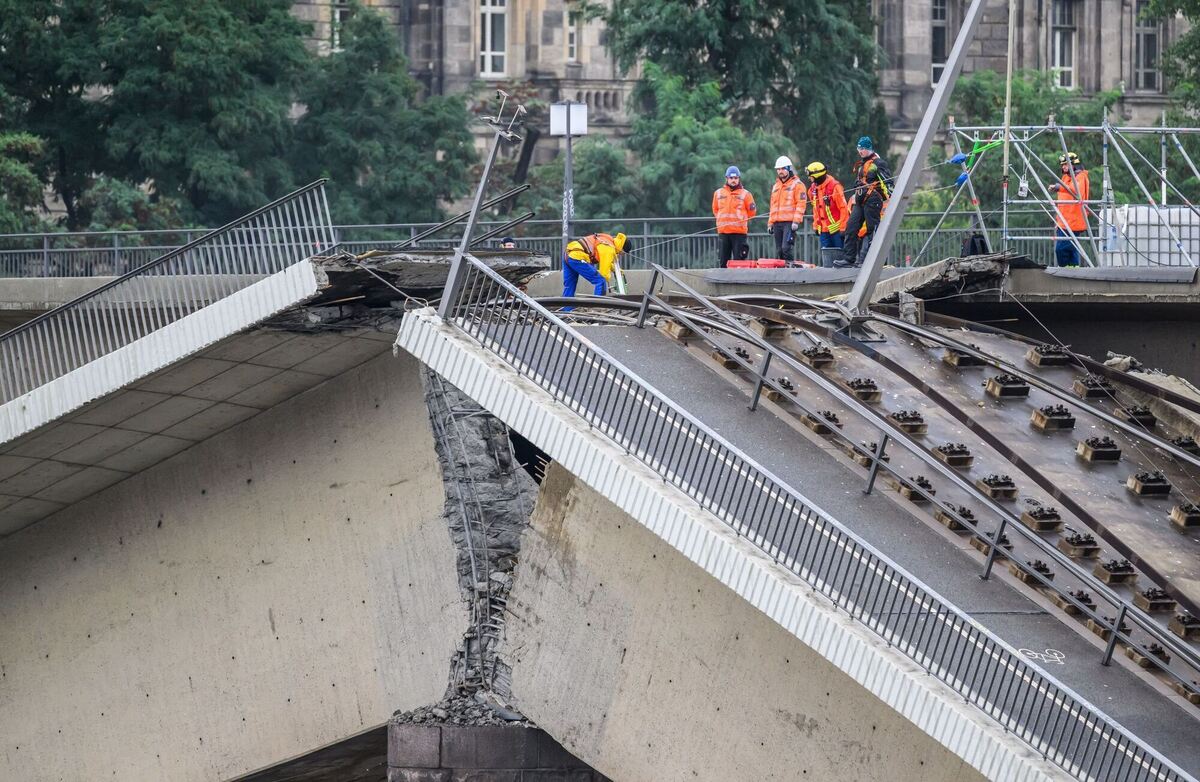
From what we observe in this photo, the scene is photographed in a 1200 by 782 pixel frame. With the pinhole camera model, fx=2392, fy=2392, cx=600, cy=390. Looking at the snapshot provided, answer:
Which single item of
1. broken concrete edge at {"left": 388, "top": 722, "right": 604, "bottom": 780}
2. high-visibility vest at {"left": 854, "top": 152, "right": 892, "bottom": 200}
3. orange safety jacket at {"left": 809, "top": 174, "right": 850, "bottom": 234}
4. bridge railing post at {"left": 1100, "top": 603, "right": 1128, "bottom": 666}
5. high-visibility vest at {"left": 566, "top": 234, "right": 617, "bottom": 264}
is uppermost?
high-visibility vest at {"left": 854, "top": 152, "right": 892, "bottom": 200}

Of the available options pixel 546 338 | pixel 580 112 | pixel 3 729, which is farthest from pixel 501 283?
pixel 580 112

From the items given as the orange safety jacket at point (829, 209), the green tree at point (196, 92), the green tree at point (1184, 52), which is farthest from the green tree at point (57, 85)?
the orange safety jacket at point (829, 209)

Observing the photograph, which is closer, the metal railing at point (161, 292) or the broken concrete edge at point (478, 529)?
the metal railing at point (161, 292)

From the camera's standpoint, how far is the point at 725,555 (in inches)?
669

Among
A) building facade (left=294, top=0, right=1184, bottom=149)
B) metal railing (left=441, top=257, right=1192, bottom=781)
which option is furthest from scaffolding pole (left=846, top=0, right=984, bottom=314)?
building facade (left=294, top=0, right=1184, bottom=149)

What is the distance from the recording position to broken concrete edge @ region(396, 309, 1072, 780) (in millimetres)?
15633

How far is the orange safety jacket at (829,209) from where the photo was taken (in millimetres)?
27844

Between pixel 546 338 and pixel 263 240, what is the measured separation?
389 cm

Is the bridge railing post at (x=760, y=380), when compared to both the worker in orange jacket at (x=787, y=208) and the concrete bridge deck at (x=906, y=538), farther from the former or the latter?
the worker in orange jacket at (x=787, y=208)

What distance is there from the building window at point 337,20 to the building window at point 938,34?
15.1 m

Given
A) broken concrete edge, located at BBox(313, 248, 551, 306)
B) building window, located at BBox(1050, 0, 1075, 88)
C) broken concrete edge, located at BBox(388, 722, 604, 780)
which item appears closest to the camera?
broken concrete edge, located at BBox(313, 248, 551, 306)

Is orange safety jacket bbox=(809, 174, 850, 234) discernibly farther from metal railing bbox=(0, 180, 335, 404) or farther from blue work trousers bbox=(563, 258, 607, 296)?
metal railing bbox=(0, 180, 335, 404)

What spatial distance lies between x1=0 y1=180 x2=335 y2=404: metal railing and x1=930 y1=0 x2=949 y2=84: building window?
4101 cm

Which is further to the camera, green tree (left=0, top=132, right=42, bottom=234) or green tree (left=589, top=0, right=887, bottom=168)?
green tree (left=589, top=0, right=887, bottom=168)
